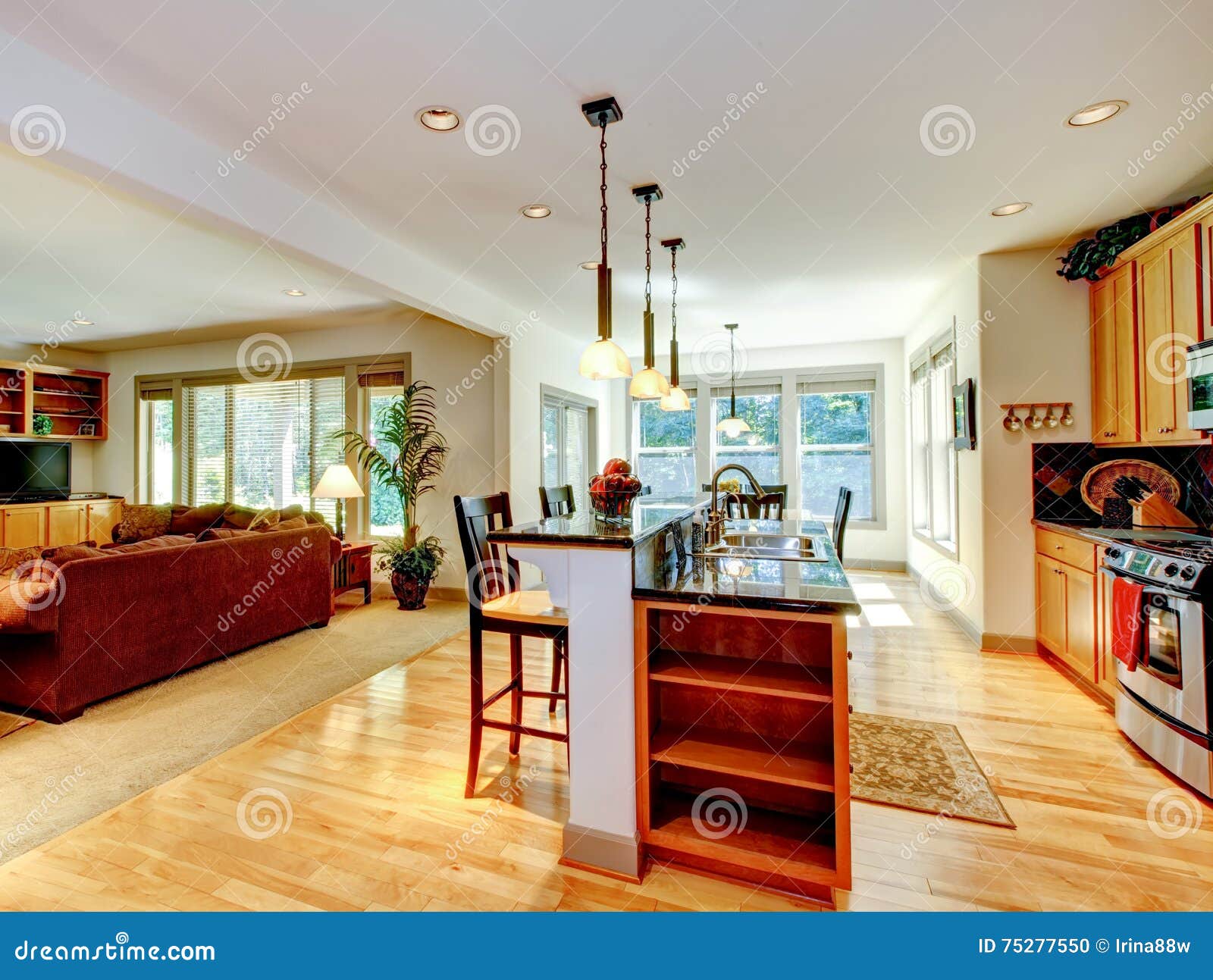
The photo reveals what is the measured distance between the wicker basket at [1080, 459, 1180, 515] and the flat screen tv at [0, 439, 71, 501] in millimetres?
9693

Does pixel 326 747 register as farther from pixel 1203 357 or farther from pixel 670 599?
pixel 1203 357

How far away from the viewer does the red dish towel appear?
2471 millimetres

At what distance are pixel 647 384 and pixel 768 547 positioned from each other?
3.46ft

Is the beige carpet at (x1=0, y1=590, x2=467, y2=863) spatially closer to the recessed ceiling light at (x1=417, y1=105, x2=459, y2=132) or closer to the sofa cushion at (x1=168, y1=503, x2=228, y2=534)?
the sofa cushion at (x1=168, y1=503, x2=228, y2=534)

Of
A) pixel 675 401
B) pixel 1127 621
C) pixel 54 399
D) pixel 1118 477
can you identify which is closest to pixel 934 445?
pixel 1118 477

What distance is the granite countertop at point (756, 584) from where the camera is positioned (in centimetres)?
156

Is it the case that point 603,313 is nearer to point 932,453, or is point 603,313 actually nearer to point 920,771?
point 920,771

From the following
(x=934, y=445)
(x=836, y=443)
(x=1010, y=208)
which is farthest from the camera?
(x=836, y=443)

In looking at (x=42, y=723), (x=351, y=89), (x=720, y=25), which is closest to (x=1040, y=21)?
(x=720, y=25)

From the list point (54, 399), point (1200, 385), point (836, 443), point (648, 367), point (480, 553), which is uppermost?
point (54, 399)

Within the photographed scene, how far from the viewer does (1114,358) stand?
3.35 m

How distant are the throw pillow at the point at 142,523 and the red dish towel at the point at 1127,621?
7.34 metres

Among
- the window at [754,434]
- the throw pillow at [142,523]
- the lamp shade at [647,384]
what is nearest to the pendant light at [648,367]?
the lamp shade at [647,384]
